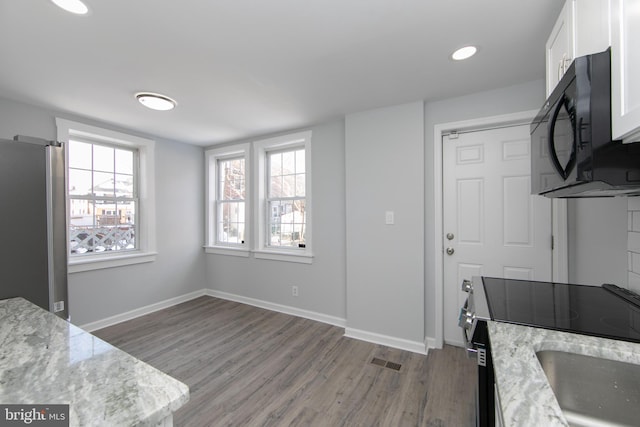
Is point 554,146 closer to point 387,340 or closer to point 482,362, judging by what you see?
point 482,362

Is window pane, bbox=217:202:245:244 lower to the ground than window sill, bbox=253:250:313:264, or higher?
higher

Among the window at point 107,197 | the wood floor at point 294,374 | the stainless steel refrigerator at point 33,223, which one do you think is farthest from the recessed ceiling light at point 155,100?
the wood floor at point 294,374

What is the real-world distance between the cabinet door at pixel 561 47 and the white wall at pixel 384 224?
112cm

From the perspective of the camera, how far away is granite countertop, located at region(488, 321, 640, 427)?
58cm

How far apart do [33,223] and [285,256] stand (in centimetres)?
228

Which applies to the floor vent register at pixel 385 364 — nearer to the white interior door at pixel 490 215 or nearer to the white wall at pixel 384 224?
the white wall at pixel 384 224

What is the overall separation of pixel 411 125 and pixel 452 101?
0.42 meters

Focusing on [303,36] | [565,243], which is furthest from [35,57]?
[565,243]

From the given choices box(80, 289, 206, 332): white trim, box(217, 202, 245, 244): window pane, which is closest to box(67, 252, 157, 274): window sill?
box(80, 289, 206, 332): white trim

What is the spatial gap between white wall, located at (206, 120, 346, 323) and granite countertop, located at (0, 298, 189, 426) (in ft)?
7.83

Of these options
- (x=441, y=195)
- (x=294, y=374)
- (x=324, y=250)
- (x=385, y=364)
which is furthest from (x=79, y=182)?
(x=441, y=195)

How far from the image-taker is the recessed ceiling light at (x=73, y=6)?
1294 millimetres

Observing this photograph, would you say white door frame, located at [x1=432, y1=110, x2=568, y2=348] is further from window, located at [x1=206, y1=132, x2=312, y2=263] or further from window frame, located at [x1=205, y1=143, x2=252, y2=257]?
window frame, located at [x1=205, y1=143, x2=252, y2=257]

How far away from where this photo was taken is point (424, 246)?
98.9 inches
